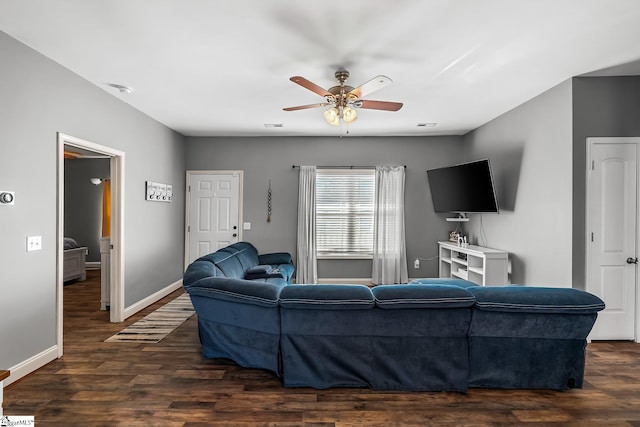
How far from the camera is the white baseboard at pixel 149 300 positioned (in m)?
4.32

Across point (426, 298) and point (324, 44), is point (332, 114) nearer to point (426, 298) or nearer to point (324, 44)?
point (324, 44)

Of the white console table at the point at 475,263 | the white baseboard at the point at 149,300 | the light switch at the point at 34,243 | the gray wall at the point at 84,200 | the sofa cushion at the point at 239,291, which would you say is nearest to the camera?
the sofa cushion at the point at 239,291

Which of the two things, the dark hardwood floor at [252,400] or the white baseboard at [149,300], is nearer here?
the dark hardwood floor at [252,400]

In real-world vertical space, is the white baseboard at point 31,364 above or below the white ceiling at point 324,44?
below

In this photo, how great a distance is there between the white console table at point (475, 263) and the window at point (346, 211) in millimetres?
1297

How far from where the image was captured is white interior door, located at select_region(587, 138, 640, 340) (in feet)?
11.4

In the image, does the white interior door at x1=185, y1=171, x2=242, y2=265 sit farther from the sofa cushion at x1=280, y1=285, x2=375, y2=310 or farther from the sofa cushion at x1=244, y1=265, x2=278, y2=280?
the sofa cushion at x1=280, y1=285, x2=375, y2=310

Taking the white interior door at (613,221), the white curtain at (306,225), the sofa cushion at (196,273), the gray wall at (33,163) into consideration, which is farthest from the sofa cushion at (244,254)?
the white interior door at (613,221)

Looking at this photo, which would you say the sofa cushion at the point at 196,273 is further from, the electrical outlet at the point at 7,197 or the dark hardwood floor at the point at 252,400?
the electrical outlet at the point at 7,197

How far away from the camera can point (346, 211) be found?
615 cm

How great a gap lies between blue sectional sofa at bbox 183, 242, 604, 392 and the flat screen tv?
7.28 ft

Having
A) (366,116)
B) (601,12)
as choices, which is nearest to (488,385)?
(601,12)

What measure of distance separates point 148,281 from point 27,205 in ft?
7.47

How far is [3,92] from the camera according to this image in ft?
8.61
